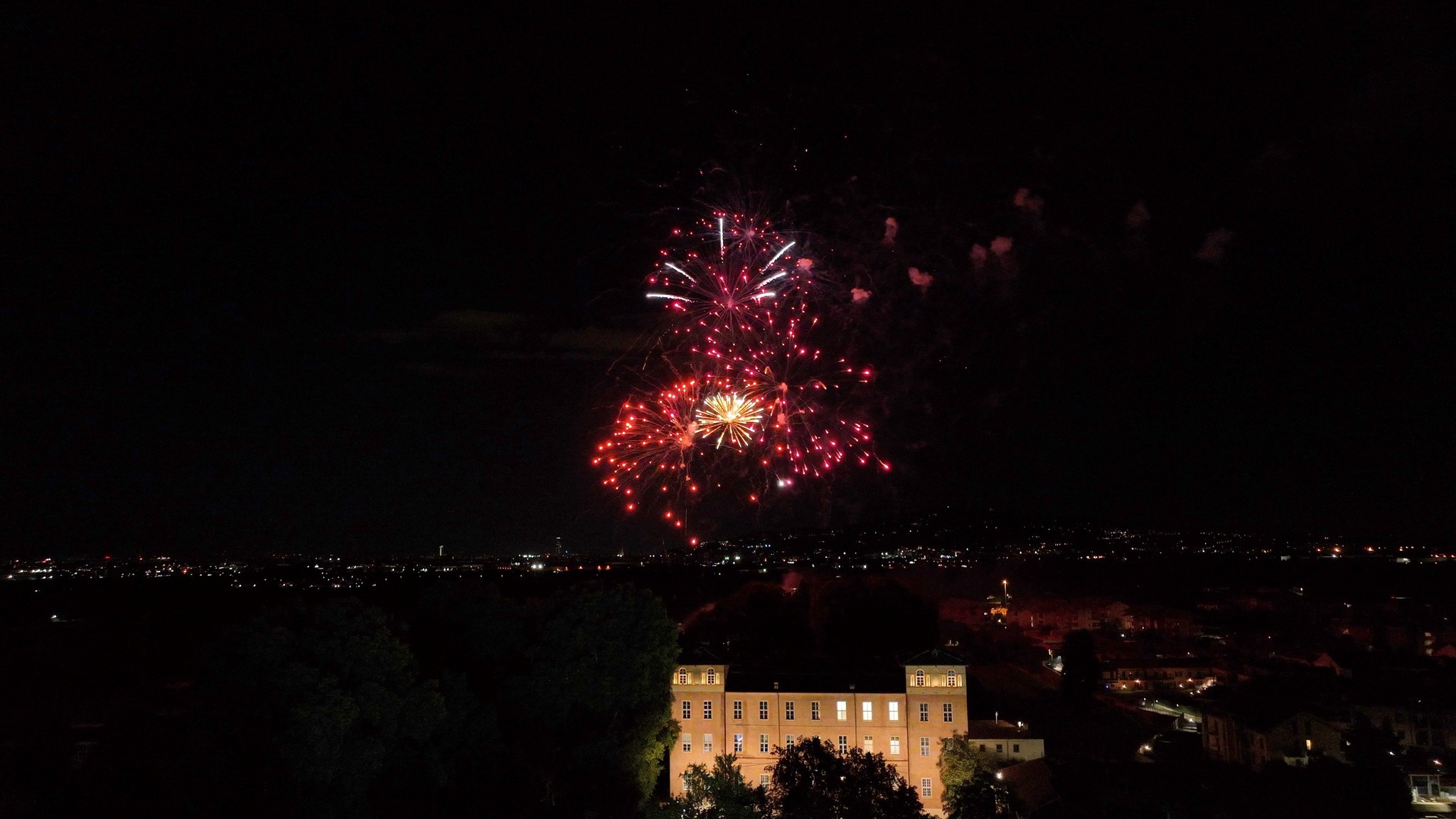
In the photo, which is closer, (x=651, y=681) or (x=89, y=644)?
(x=651, y=681)

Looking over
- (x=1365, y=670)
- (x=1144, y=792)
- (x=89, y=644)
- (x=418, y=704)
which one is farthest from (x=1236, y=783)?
(x=89, y=644)

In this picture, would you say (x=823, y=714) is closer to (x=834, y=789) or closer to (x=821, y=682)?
(x=821, y=682)

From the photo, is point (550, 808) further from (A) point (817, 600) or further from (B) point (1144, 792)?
(A) point (817, 600)

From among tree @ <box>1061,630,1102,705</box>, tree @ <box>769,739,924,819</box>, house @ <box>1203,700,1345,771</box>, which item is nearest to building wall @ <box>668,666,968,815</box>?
tree @ <box>769,739,924,819</box>

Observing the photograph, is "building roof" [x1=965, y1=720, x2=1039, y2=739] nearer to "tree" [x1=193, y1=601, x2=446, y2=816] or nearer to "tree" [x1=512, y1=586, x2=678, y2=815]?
"tree" [x1=512, y1=586, x2=678, y2=815]

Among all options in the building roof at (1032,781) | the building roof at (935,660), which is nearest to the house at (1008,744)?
the building roof at (1032,781)

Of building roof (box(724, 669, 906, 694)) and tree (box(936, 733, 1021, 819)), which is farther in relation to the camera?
building roof (box(724, 669, 906, 694))
